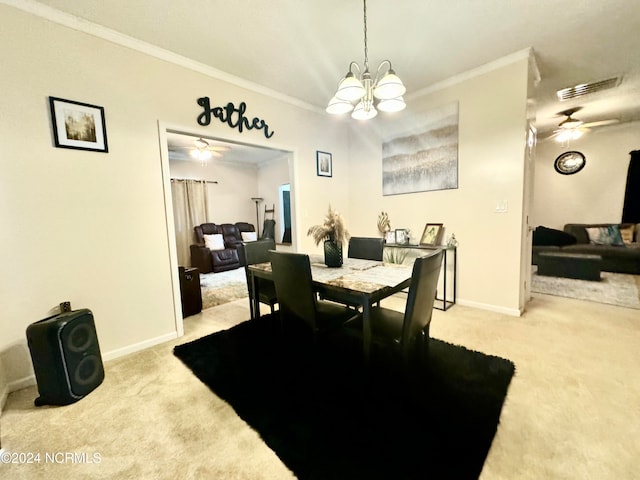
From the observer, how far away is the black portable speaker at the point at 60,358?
1.62 metres

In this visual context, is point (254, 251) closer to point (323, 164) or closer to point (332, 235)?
point (332, 235)

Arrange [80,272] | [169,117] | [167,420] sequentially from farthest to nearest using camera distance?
[169,117]
[80,272]
[167,420]

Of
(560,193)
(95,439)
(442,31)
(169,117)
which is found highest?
(442,31)

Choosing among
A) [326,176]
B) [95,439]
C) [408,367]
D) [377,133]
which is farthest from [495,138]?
[95,439]

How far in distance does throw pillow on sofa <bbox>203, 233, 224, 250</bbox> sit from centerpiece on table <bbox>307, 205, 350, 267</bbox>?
4205 millimetres

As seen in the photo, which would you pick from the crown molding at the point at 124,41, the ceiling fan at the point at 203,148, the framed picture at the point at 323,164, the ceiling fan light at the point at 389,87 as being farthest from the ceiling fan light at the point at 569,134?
the ceiling fan at the point at 203,148

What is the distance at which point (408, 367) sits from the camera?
1931mm

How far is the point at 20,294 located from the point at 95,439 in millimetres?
1238

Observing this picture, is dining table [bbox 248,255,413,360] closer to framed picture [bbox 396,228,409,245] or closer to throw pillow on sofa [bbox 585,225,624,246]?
framed picture [bbox 396,228,409,245]

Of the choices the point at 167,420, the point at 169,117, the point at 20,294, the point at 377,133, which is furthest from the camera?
the point at 377,133

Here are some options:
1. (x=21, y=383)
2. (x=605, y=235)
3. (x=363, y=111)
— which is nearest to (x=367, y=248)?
(x=363, y=111)

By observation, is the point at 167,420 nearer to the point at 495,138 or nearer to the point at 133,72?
the point at 133,72

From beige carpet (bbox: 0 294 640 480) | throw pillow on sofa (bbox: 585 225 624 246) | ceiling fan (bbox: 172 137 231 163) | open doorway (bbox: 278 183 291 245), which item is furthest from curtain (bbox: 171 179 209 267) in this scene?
throw pillow on sofa (bbox: 585 225 624 246)

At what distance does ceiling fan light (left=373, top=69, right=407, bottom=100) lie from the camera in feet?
5.47
